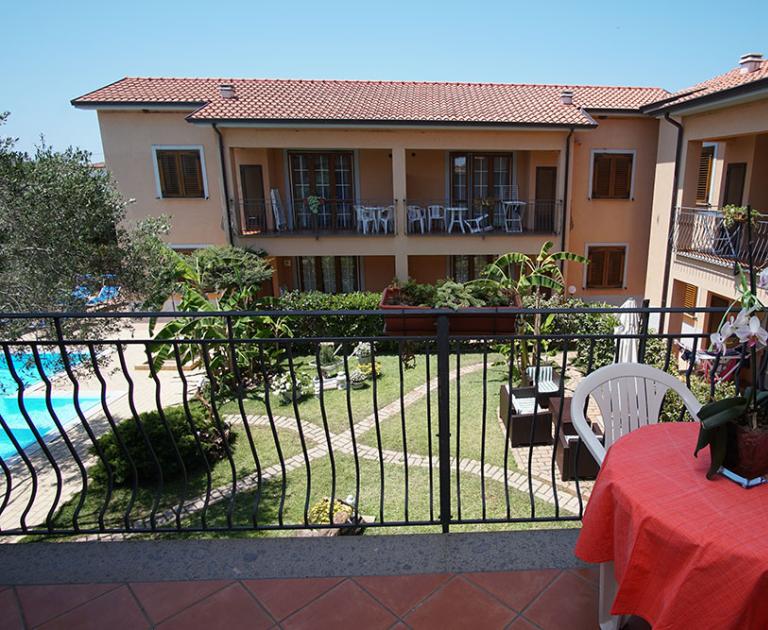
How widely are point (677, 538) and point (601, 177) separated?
60.2 ft

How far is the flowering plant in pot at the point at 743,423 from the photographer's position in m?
1.75

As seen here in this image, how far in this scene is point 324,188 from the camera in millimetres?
18562

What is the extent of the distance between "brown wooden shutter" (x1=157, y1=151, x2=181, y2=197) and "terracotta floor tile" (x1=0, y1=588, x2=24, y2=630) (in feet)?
53.3

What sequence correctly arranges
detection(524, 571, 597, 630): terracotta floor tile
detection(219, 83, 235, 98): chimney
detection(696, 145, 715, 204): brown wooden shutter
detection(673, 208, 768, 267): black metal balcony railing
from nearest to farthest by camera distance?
detection(524, 571, 597, 630): terracotta floor tile → detection(673, 208, 768, 267): black metal balcony railing → detection(696, 145, 715, 204): brown wooden shutter → detection(219, 83, 235, 98): chimney

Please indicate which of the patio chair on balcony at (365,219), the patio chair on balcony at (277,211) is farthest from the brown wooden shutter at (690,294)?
the patio chair on balcony at (277,211)

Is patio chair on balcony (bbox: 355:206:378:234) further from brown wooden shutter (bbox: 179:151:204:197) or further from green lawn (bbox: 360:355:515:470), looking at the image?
green lawn (bbox: 360:355:515:470)

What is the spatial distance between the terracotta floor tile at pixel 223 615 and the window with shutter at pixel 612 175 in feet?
59.9

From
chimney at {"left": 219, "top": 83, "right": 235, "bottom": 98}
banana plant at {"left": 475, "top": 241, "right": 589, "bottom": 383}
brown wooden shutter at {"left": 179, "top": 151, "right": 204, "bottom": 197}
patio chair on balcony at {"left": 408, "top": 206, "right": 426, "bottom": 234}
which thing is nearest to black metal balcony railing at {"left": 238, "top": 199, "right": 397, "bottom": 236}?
patio chair on balcony at {"left": 408, "top": 206, "right": 426, "bottom": 234}

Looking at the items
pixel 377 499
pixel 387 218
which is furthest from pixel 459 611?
pixel 387 218

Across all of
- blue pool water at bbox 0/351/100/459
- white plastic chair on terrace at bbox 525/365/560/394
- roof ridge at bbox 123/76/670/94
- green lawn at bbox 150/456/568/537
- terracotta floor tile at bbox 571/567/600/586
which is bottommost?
blue pool water at bbox 0/351/100/459

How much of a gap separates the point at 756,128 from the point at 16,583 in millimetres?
14098

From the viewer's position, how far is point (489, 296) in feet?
45.0

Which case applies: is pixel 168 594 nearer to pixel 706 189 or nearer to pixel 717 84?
pixel 717 84

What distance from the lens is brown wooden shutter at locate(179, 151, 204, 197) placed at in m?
16.7
